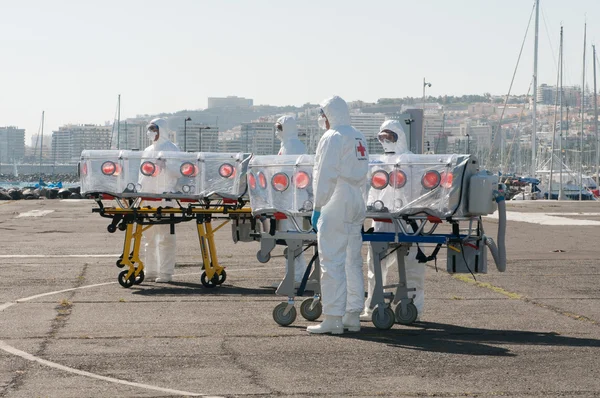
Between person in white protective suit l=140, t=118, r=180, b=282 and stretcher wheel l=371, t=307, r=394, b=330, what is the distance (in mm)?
5598

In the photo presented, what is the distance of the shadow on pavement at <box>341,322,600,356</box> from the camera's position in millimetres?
11781

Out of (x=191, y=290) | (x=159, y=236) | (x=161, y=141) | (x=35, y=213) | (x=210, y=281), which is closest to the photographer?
(x=191, y=290)

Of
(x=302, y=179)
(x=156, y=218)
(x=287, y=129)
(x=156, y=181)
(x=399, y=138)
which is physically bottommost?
(x=156, y=218)

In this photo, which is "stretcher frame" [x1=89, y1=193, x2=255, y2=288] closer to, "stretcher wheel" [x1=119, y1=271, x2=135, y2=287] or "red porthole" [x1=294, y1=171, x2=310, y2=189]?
"stretcher wheel" [x1=119, y1=271, x2=135, y2=287]

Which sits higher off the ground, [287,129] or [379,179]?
[287,129]

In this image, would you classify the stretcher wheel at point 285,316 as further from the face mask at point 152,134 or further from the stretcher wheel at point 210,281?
the face mask at point 152,134

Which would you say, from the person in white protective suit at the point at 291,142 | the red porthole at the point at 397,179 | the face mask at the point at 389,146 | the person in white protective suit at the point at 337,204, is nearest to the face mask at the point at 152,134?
the person in white protective suit at the point at 291,142

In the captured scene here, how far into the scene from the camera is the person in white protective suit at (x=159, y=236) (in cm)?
1775

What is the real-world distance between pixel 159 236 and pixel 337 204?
6.51 m

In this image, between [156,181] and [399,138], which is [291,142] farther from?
[399,138]

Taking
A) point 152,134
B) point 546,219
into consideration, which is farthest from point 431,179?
point 546,219

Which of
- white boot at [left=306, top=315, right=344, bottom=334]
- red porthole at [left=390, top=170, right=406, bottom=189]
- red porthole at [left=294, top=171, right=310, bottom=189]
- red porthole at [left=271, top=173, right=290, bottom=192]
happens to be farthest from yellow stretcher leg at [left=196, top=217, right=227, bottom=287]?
white boot at [left=306, top=315, right=344, bottom=334]

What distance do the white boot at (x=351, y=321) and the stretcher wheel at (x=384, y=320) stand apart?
0.82ft

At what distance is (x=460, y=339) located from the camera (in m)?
12.4
